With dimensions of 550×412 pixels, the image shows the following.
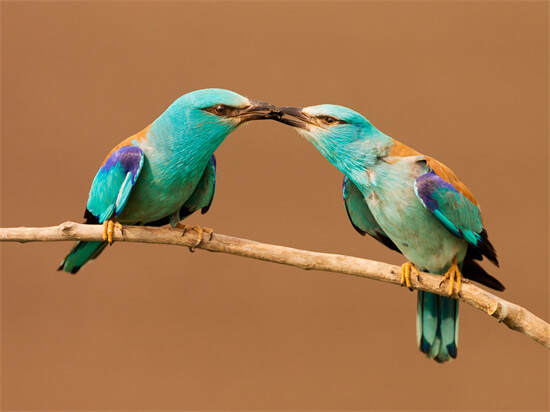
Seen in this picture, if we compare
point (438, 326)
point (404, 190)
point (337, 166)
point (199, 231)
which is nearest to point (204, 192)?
point (199, 231)

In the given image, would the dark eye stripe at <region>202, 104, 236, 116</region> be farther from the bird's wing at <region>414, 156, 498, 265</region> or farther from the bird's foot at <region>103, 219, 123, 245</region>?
the bird's wing at <region>414, 156, 498, 265</region>

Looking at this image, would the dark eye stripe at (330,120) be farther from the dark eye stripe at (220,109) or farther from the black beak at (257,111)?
the dark eye stripe at (220,109)

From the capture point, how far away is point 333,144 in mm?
2127

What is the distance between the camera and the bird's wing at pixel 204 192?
235 centimetres

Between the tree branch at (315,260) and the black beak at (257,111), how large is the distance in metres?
0.39

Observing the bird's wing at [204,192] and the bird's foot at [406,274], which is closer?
the bird's foot at [406,274]

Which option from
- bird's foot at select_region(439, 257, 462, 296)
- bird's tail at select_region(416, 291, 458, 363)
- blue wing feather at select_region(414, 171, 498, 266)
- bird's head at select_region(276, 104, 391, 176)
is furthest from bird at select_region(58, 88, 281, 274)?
bird's tail at select_region(416, 291, 458, 363)

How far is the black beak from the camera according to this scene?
208 centimetres

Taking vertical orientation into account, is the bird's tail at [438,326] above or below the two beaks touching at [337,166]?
below

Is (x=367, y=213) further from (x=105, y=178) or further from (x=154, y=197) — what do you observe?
(x=105, y=178)

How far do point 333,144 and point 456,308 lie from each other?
0.80m

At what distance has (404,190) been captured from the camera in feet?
6.88

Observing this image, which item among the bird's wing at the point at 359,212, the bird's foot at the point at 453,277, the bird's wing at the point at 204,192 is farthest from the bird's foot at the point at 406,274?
the bird's wing at the point at 204,192

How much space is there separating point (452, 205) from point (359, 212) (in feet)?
1.21
